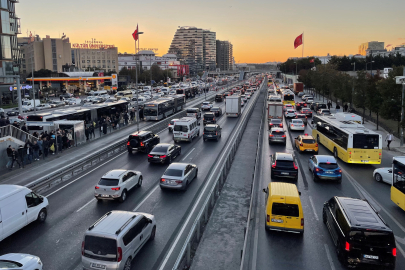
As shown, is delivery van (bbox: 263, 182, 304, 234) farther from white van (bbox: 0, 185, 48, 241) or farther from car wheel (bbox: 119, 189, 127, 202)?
white van (bbox: 0, 185, 48, 241)

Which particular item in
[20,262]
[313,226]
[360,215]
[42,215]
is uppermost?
[360,215]

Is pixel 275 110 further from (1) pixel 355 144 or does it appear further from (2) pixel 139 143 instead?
(2) pixel 139 143

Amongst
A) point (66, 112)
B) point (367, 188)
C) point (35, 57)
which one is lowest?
point (367, 188)

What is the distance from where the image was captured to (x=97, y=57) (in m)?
170

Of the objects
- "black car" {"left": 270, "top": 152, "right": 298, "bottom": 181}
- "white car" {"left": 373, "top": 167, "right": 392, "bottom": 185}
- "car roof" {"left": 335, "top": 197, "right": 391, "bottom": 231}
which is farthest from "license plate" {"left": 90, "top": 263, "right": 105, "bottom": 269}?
"white car" {"left": 373, "top": 167, "right": 392, "bottom": 185}

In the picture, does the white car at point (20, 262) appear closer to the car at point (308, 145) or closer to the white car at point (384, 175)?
the white car at point (384, 175)

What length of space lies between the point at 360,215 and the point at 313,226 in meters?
2.88

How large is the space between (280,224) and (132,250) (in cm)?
532

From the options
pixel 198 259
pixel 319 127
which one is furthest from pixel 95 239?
pixel 319 127

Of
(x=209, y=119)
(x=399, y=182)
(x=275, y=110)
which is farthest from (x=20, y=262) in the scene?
(x=275, y=110)

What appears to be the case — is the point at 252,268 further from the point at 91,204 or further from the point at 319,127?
the point at 319,127

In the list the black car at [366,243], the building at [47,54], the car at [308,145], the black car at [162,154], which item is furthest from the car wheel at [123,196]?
the building at [47,54]

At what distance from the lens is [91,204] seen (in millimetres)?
15727

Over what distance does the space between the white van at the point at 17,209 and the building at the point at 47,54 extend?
483 feet
